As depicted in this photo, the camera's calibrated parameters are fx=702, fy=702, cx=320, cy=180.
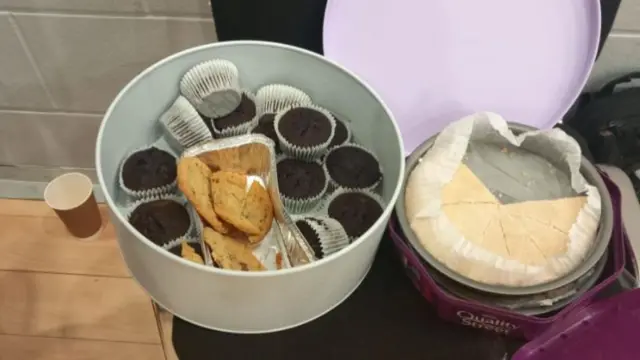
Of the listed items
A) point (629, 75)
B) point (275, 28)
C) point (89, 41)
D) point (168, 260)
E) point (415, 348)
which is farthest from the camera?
point (89, 41)

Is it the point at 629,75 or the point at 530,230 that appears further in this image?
the point at 629,75

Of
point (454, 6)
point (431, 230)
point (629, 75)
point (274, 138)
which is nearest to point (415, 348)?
point (431, 230)

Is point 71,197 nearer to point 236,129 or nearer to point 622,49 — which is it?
point 236,129

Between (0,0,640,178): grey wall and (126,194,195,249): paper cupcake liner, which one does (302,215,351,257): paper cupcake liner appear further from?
(0,0,640,178): grey wall

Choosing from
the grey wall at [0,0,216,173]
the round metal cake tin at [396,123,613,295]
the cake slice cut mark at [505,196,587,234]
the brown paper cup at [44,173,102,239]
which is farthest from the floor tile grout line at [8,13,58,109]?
the cake slice cut mark at [505,196,587,234]

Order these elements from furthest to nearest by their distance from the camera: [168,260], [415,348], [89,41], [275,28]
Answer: [89,41], [275,28], [415,348], [168,260]

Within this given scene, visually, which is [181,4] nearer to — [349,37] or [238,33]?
[238,33]

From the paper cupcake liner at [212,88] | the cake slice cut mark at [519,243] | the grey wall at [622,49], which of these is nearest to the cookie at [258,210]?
the paper cupcake liner at [212,88]
